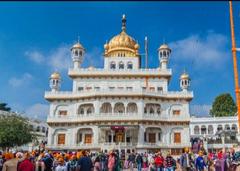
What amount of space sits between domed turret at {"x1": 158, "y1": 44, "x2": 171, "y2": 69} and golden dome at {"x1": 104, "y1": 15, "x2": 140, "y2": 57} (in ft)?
13.2

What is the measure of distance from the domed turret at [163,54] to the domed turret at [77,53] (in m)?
12.3

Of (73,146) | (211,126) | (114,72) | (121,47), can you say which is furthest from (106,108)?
(211,126)

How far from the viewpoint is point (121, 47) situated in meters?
51.1

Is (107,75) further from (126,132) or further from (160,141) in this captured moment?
(160,141)

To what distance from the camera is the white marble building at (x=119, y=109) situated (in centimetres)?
4244

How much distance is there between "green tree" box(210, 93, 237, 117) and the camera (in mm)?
68000

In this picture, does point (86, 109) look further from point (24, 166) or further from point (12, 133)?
point (24, 166)

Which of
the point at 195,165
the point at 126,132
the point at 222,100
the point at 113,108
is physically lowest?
the point at 195,165

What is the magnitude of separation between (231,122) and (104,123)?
1366 inches

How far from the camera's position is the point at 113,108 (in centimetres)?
4394

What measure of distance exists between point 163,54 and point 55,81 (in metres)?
17.3

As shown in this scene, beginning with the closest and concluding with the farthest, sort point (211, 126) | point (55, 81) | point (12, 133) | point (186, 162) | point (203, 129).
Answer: point (186, 162)
point (12, 133)
point (55, 81)
point (211, 126)
point (203, 129)

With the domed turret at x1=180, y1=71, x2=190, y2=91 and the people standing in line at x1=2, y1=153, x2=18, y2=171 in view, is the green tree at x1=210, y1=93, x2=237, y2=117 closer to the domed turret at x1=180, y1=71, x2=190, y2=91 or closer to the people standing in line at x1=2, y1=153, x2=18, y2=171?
the domed turret at x1=180, y1=71, x2=190, y2=91

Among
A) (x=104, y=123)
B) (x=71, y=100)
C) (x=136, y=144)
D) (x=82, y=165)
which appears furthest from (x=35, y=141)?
(x=82, y=165)
